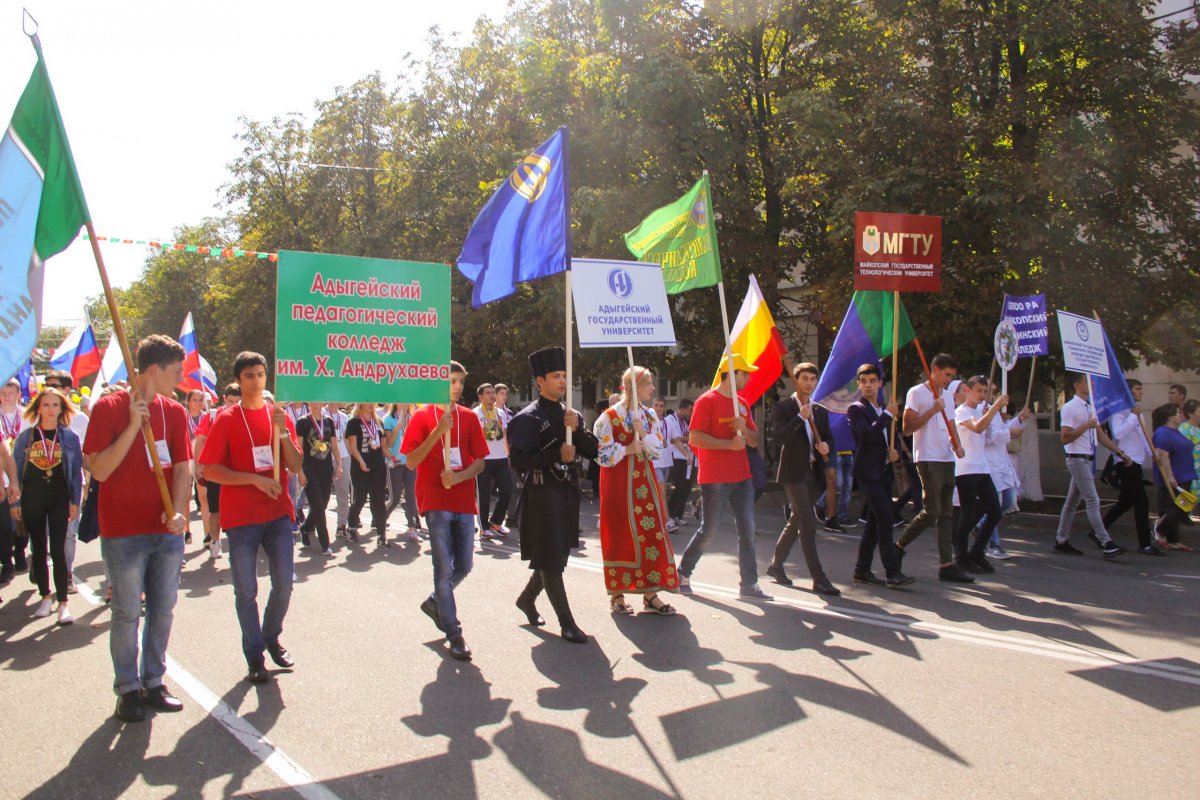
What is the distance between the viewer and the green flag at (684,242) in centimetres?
827

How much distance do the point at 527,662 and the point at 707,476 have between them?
2.59 meters

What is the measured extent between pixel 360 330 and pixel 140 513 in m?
1.64

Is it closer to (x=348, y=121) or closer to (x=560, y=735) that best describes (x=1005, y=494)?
(x=560, y=735)

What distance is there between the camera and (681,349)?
69.5 feet

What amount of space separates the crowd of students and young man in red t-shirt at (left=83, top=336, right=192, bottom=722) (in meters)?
0.01

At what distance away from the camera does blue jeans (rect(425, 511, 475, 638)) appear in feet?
21.0

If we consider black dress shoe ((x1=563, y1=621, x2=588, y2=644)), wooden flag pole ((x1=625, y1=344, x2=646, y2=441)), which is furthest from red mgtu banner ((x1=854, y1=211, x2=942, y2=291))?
black dress shoe ((x1=563, y1=621, x2=588, y2=644))

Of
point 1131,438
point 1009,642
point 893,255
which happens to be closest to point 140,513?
point 1009,642

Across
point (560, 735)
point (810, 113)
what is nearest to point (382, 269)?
point (560, 735)

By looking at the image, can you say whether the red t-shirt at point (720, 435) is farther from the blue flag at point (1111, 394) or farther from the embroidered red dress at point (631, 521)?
the blue flag at point (1111, 394)

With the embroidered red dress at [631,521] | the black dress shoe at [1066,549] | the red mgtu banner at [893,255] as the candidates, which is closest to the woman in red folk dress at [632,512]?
the embroidered red dress at [631,521]

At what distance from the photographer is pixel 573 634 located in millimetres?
6695

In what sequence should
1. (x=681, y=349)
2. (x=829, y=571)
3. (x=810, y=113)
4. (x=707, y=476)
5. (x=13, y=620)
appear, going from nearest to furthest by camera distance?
(x=13, y=620), (x=707, y=476), (x=829, y=571), (x=810, y=113), (x=681, y=349)

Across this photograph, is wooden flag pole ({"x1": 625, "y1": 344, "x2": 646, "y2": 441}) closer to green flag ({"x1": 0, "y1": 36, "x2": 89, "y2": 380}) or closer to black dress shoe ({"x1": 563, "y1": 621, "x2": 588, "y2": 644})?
black dress shoe ({"x1": 563, "y1": 621, "x2": 588, "y2": 644})
